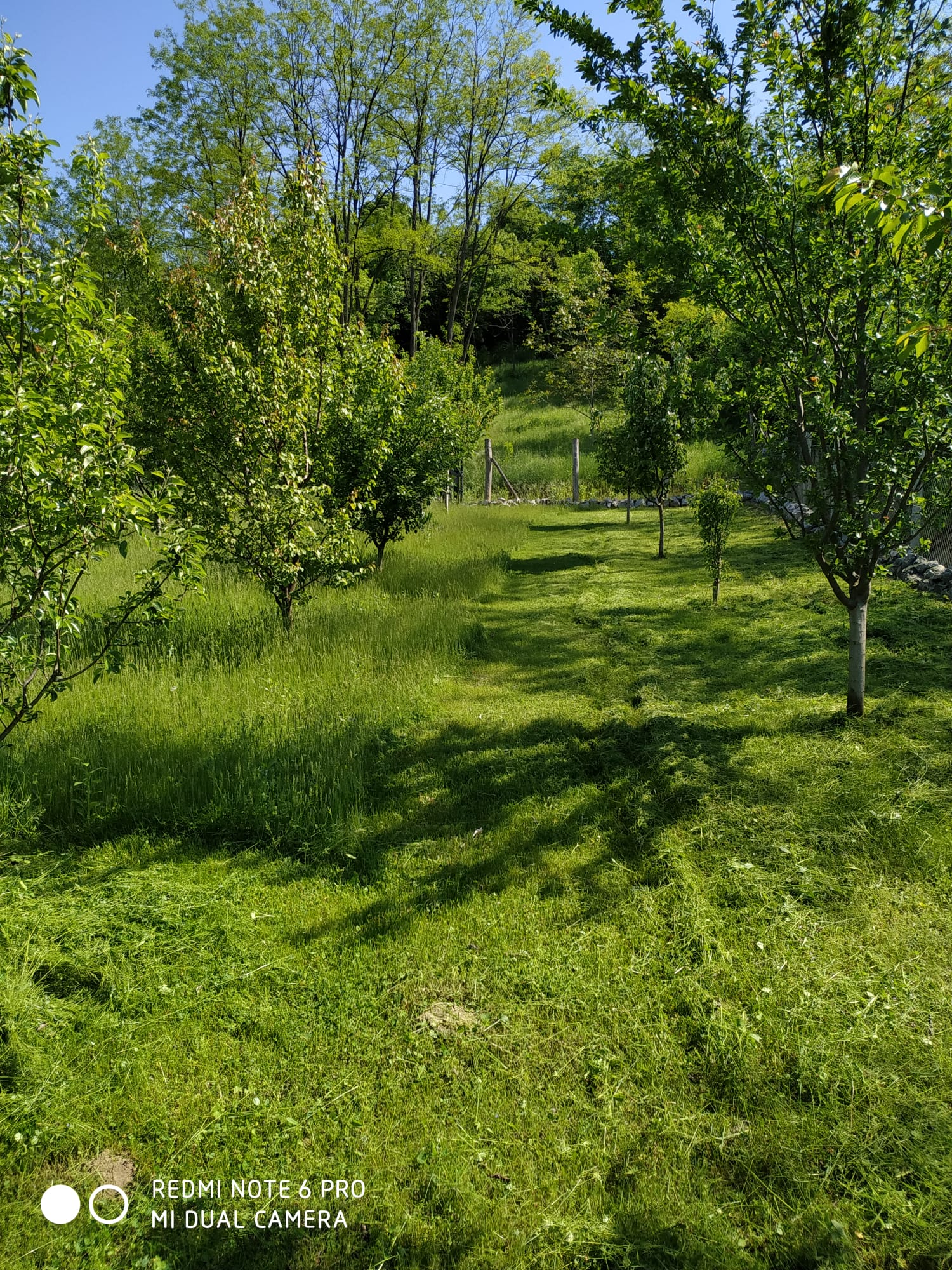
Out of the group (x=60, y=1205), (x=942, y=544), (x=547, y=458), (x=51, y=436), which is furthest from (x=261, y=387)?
(x=547, y=458)

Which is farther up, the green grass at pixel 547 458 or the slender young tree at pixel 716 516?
the green grass at pixel 547 458

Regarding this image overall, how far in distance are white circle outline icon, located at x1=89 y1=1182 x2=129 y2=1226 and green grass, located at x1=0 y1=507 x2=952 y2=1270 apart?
31mm

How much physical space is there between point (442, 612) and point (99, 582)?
5647mm

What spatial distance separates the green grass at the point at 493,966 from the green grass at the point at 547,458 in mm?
18761

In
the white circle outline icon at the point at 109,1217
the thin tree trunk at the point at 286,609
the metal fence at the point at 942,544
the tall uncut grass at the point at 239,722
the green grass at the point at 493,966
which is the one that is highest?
the metal fence at the point at 942,544

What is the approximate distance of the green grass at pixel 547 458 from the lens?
25173 mm

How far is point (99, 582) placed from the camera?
11.0 m

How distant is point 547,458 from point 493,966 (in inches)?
1068

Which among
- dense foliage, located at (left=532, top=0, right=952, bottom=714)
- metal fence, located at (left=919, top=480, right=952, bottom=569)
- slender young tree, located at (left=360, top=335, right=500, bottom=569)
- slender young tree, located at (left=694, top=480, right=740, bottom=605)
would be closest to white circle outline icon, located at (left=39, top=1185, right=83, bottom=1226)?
dense foliage, located at (left=532, top=0, right=952, bottom=714)

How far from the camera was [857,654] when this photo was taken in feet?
18.7

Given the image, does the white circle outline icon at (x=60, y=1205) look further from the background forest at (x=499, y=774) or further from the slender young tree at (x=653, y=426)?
the slender young tree at (x=653, y=426)

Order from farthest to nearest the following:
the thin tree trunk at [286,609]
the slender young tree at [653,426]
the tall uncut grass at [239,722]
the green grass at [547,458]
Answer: the green grass at [547,458] < the slender young tree at [653,426] < the thin tree trunk at [286,609] < the tall uncut grass at [239,722]

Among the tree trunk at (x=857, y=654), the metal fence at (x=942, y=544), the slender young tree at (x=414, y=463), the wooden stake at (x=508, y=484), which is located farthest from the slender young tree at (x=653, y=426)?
the wooden stake at (x=508, y=484)

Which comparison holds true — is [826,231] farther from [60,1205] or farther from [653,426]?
[653,426]
